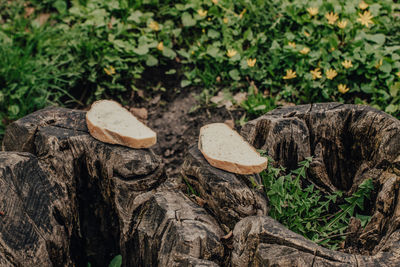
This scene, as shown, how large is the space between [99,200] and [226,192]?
2.56 feet

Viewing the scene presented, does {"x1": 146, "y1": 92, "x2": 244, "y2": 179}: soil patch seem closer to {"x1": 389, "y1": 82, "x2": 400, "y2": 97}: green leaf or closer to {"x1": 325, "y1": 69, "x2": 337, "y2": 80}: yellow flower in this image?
{"x1": 325, "y1": 69, "x2": 337, "y2": 80}: yellow flower

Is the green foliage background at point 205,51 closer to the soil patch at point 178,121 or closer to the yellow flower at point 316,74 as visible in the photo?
the yellow flower at point 316,74

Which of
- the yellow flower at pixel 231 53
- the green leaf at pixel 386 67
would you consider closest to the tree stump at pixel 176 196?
the green leaf at pixel 386 67

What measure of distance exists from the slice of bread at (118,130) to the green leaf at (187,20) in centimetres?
205

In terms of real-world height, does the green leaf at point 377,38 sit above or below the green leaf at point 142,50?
above

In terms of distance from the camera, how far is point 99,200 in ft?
8.34

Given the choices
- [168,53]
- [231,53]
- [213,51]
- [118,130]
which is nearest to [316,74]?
[231,53]

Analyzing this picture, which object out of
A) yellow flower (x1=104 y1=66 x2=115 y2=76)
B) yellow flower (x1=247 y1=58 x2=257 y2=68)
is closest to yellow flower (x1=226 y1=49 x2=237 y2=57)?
yellow flower (x1=247 y1=58 x2=257 y2=68)

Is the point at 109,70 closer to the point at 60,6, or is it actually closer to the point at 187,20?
the point at 187,20

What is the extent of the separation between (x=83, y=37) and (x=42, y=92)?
674 millimetres

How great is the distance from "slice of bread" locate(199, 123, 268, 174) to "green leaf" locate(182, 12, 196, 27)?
6.63 ft

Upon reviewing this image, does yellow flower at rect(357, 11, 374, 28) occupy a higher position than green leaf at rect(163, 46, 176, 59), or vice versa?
yellow flower at rect(357, 11, 374, 28)

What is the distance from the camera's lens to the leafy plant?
245 centimetres

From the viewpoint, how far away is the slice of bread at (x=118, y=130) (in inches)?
92.0
